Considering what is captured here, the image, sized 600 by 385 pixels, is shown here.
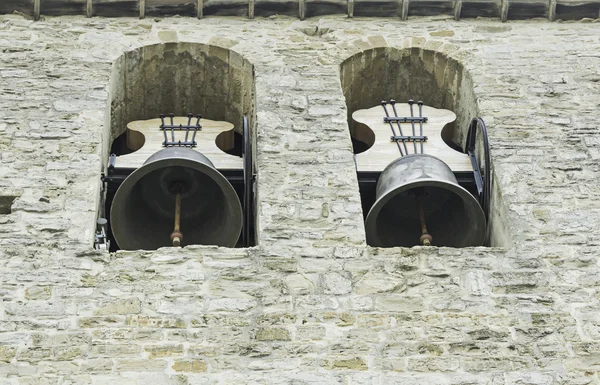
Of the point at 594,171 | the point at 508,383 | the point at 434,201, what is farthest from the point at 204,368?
the point at 594,171

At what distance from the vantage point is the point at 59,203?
960cm

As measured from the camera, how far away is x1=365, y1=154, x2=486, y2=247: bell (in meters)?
9.64

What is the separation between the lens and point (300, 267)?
29.9ft

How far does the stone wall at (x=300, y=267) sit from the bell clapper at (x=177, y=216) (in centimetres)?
38

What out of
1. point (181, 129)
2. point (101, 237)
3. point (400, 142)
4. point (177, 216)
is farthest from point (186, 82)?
point (101, 237)

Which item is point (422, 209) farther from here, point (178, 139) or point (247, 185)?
point (178, 139)

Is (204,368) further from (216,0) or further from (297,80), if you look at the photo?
(216,0)

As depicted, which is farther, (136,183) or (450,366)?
(136,183)

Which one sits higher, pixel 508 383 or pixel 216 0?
pixel 216 0

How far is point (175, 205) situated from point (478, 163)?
7.04 feet

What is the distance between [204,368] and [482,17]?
16.1 ft

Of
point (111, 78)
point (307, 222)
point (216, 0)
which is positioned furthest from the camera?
point (216, 0)

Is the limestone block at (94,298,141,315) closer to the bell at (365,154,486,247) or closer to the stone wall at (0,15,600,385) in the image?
the stone wall at (0,15,600,385)

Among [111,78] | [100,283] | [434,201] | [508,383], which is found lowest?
[508,383]
